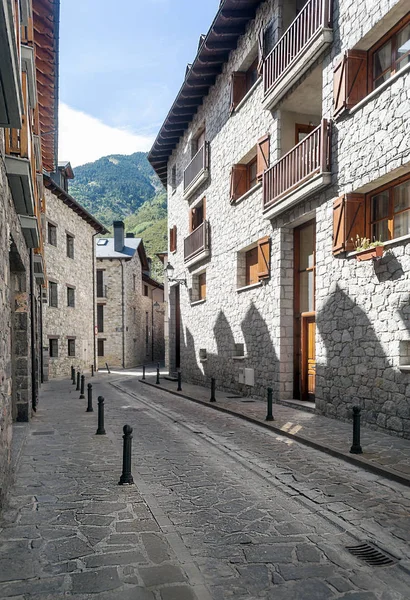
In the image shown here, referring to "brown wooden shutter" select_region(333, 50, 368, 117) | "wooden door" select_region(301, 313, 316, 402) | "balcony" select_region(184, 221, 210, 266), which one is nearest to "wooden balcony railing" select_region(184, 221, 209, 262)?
"balcony" select_region(184, 221, 210, 266)

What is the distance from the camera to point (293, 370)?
12117 mm

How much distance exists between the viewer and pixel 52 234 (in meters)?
23.9

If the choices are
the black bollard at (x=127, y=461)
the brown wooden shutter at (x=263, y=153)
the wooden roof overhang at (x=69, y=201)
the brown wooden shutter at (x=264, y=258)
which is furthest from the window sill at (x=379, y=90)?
the wooden roof overhang at (x=69, y=201)

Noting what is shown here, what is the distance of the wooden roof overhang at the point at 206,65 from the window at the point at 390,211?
24.8ft

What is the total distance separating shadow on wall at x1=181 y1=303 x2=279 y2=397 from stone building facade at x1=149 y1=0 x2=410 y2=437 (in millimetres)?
65

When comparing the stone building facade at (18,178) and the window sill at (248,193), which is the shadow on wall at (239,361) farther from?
the stone building facade at (18,178)

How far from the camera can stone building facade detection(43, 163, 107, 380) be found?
76.4ft

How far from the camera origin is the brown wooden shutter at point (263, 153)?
12.9 metres

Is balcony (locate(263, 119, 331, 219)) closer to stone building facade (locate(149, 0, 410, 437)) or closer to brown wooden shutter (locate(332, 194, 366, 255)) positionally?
stone building facade (locate(149, 0, 410, 437))

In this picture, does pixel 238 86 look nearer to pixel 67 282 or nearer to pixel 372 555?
pixel 372 555

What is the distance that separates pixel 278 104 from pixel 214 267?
255 inches

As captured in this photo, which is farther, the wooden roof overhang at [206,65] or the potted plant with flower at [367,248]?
the wooden roof overhang at [206,65]

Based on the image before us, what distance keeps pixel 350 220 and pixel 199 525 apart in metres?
6.65

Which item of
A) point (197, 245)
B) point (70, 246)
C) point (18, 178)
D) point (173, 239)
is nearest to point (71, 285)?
point (70, 246)
